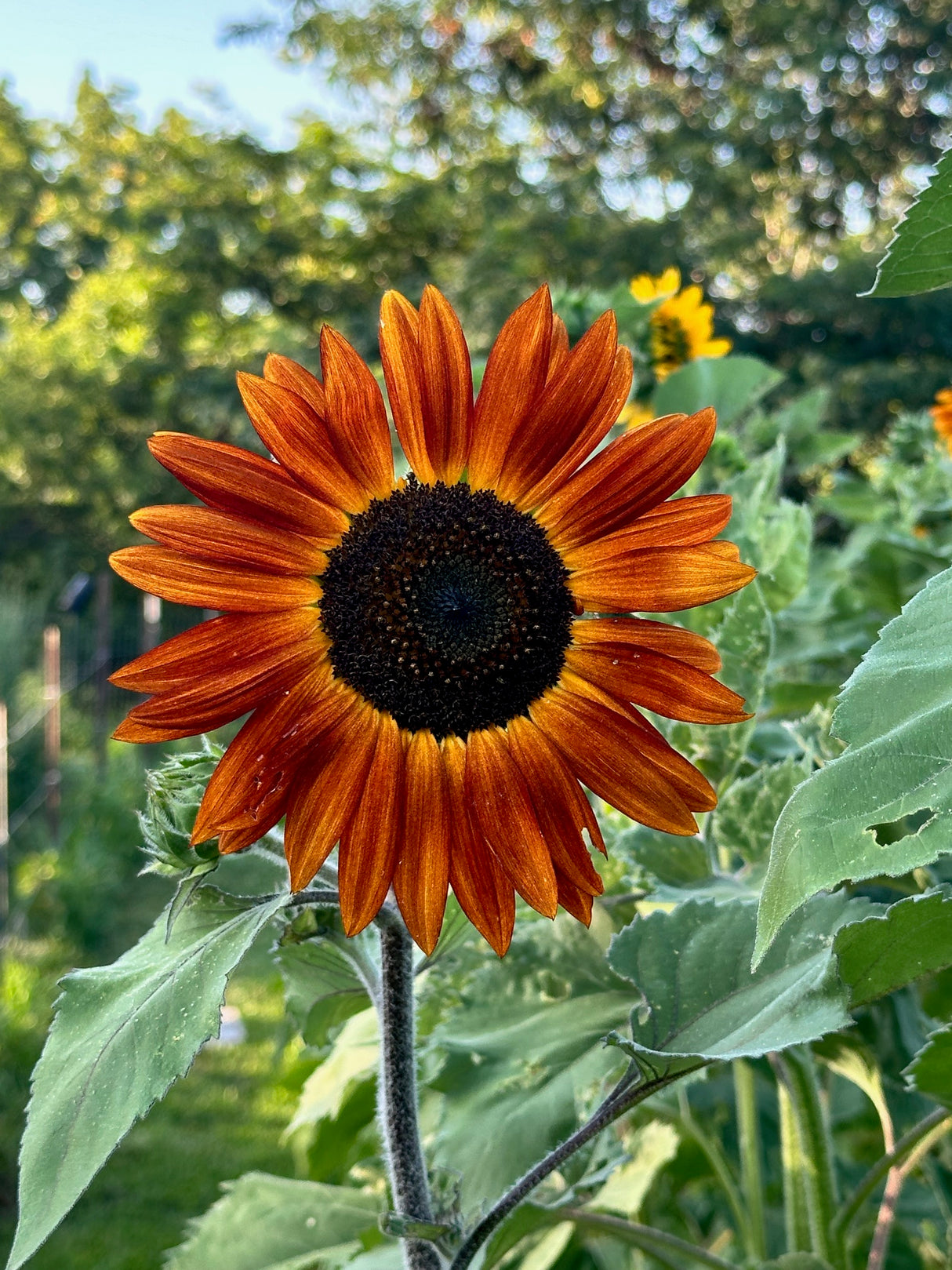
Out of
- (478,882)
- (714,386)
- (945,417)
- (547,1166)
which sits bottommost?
(547,1166)

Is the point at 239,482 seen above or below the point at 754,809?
above

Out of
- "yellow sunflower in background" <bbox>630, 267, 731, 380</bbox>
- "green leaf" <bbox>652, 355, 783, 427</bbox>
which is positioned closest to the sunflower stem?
"green leaf" <bbox>652, 355, 783, 427</bbox>

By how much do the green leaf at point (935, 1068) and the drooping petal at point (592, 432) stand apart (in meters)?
0.27

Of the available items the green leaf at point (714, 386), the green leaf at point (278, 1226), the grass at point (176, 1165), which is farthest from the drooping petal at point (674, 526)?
the grass at point (176, 1165)

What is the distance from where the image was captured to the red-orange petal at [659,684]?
18.8 inches

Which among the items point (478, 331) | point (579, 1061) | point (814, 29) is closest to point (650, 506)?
point (579, 1061)

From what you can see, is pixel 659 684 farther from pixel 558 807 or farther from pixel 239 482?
pixel 239 482

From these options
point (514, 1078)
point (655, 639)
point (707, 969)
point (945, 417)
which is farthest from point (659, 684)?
point (945, 417)

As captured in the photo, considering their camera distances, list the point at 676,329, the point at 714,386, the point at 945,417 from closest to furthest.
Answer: the point at 714,386, the point at 676,329, the point at 945,417

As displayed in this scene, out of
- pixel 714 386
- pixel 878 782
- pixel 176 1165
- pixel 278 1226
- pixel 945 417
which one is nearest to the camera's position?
pixel 878 782

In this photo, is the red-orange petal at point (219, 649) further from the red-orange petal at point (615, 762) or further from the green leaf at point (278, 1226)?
the green leaf at point (278, 1226)

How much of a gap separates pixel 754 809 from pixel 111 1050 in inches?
12.7

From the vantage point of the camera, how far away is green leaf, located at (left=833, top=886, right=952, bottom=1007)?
0.44m

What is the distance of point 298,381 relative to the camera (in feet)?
1.58
